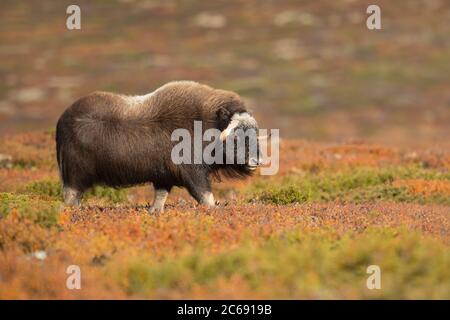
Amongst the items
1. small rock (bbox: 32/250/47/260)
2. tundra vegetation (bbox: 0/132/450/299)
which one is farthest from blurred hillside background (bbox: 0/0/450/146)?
small rock (bbox: 32/250/47/260)

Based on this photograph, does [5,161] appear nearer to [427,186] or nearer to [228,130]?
[228,130]

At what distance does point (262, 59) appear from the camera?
2411 inches

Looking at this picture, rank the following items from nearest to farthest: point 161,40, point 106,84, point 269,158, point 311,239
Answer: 1. point 311,239
2. point 269,158
3. point 106,84
4. point 161,40

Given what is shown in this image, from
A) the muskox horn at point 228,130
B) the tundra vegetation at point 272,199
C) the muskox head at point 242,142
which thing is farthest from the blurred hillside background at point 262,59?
the muskox horn at point 228,130

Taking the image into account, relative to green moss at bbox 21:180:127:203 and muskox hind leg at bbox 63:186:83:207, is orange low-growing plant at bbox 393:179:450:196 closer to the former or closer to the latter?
green moss at bbox 21:180:127:203

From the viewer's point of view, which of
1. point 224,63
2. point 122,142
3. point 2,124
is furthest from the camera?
point 224,63

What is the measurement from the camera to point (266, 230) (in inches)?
325

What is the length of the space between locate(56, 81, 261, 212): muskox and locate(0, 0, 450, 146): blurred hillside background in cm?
3128

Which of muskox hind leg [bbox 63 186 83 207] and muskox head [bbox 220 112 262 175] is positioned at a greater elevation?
muskox head [bbox 220 112 262 175]

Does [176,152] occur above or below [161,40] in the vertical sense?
below

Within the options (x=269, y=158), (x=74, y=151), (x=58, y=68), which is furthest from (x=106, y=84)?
(x=74, y=151)

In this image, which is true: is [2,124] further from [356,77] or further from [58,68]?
[356,77]

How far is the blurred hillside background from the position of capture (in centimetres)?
4844
